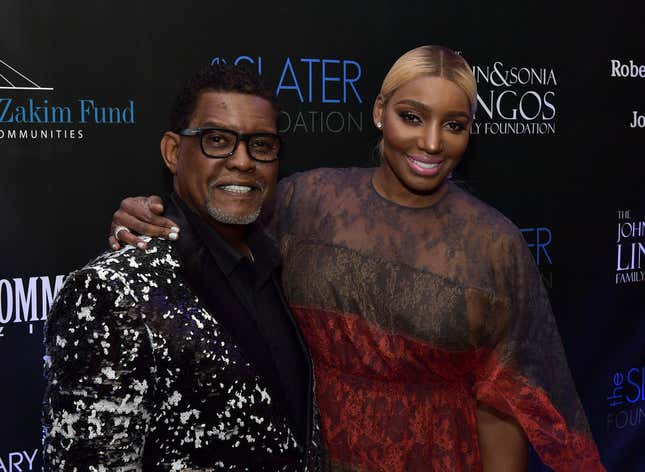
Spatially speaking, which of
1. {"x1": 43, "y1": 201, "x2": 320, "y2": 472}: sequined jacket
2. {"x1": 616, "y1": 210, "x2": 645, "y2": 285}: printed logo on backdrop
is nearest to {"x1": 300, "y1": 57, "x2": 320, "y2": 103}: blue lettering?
{"x1": 43, "y1": 201, "x2": 320, "y2": 472}: sequined jacket

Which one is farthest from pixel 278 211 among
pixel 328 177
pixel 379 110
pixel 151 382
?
pixel 151 382

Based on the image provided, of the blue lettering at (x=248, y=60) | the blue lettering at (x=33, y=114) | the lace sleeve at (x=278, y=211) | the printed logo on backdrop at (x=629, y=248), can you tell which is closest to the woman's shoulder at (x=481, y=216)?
the lace sleeve at (x=278, y=211)

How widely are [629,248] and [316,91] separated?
1.86m

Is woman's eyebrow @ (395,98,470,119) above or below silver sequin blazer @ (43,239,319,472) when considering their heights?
above

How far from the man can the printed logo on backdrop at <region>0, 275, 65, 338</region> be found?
40.5 inches

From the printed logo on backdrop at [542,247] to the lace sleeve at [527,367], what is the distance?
1586mm

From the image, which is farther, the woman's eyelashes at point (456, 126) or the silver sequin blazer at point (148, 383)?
the woman's eyelashes at point (456, 126)

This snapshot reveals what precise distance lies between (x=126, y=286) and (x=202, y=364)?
21 centimetres

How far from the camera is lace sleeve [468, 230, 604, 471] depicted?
2.00 meters

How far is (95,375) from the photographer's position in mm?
1339

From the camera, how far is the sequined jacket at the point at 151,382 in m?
1.35

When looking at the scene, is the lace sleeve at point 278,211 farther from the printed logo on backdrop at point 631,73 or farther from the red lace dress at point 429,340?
the printed logo on backdrop at point 631,73

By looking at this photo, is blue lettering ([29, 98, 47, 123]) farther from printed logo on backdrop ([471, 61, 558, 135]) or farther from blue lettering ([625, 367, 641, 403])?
blue lettering ([625, 367, 641, 403])

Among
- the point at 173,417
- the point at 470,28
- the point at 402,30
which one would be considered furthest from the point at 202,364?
the point at 470,28
